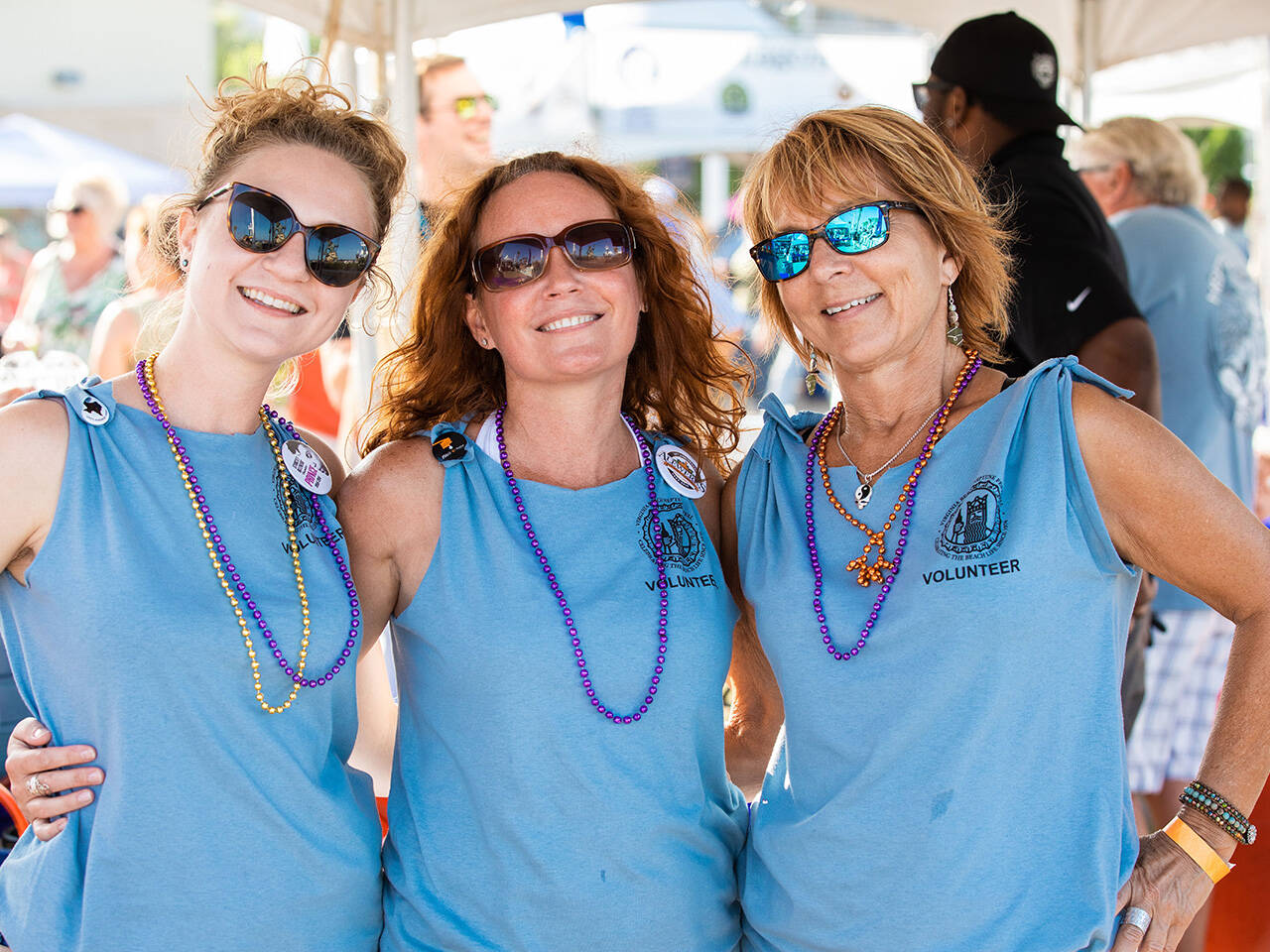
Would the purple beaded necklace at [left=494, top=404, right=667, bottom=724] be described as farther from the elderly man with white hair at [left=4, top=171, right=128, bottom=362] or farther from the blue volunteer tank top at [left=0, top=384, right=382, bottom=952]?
the elderly man with white hair at [left=4, top=171, right=128, bottom=362]

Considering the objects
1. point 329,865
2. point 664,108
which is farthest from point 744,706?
point 664,108

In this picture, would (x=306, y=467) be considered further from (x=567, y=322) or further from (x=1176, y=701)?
(x=1176, y=701)

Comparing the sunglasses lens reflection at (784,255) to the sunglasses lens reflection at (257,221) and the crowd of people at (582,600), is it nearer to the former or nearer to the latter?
the crowd of people at (582,600)

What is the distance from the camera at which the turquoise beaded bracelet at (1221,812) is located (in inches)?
78.5

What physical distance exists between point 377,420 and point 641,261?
70 cm

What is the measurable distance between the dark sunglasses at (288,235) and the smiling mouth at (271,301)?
0.22ft

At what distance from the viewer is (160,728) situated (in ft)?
5.80

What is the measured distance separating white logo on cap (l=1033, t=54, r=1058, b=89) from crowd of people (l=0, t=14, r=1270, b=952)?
5.38 ft

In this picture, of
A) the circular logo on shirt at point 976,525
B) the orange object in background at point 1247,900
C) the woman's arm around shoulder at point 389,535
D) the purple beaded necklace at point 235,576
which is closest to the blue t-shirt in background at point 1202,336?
the orange object in background at point 1247,900

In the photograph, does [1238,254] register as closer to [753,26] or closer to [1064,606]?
[1064,606]

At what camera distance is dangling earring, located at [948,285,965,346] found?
2346 millimetres

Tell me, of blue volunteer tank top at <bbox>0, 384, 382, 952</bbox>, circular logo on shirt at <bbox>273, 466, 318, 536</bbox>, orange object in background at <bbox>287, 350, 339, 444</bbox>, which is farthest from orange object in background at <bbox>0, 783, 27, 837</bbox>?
orange object in background at <bbox>287, 350, 339, 444</bbox>

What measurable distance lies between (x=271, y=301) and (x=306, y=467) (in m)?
0.31

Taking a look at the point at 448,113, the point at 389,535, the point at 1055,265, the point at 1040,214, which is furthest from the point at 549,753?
the point at 448,113
